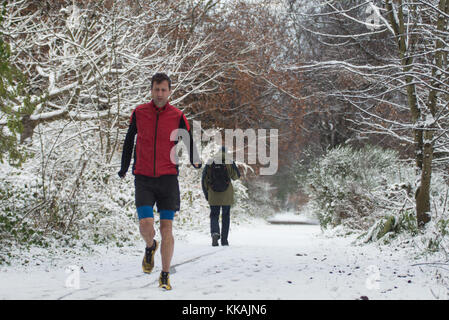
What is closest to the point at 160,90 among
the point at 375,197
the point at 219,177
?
the point at 219,177

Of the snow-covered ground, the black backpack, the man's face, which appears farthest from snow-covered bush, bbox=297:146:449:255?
the man's face

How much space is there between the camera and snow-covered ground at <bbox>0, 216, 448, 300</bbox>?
166 inches

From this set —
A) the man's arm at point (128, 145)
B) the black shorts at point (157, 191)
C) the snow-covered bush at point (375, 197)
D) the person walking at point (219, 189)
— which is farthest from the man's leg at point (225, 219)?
the black shorts at point (157, 191)

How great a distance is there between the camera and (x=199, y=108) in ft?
57.0

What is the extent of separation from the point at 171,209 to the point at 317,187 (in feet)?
38.3

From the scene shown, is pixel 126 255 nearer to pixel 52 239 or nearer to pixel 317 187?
pixel 52 239

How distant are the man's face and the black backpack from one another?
15.6 feet

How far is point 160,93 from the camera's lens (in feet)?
15.5

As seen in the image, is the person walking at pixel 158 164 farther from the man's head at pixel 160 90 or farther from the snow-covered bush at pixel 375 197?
the snow-covered bush at pixel 375 197

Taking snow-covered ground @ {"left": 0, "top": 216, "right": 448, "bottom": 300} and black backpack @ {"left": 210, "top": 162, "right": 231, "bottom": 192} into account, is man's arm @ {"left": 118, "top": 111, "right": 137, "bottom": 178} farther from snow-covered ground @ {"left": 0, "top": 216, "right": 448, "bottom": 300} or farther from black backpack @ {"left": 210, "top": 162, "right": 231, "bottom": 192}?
black backpack @ {"left": 210, "top": 162, "right": 231, "bottom": 192}

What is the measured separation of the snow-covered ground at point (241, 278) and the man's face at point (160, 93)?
1902 mm

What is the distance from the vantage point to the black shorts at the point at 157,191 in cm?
469

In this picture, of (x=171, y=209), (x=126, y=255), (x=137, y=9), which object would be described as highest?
(x=137, y=9)

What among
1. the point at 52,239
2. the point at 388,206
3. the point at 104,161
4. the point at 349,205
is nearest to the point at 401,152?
the point at 349,205
